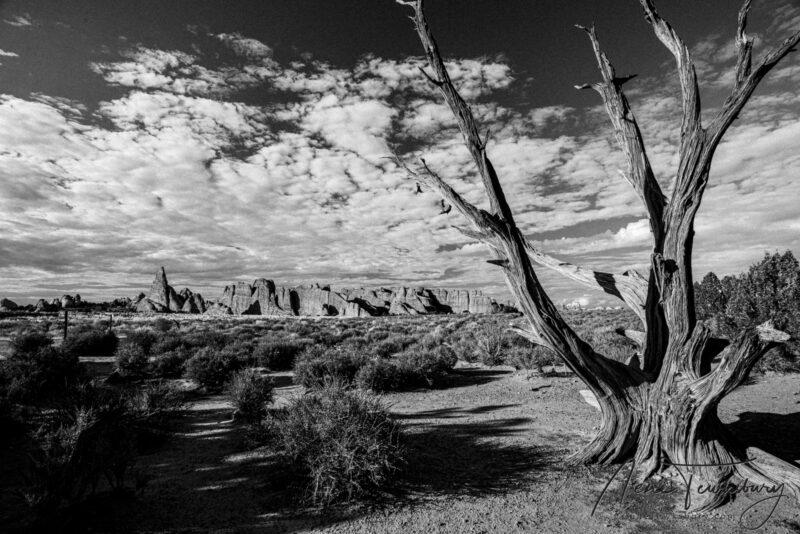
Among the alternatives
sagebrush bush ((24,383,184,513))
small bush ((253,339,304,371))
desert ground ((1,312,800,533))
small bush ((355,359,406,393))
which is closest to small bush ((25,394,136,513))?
sagebrush bush ((24,383,184,513))

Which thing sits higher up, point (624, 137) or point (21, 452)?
point (624, 137)

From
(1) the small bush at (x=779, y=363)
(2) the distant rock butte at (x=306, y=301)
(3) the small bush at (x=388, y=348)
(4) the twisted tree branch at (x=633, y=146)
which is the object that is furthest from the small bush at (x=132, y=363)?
(2) the distant rock butte at (x=306, y=301)

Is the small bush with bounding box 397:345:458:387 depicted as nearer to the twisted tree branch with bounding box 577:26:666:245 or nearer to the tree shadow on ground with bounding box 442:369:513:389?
the tree shadow on ground with bounding box 442:369:513:389

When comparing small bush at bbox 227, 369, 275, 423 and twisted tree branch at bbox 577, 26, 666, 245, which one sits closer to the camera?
twisted tree branch at bbox 577, 26, 666, 245

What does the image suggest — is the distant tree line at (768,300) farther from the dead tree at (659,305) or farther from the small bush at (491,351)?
the dead tree at (659,305)

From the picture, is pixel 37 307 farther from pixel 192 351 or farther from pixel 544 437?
pixel 544 437

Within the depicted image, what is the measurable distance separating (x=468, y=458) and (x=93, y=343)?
2143 centimetres

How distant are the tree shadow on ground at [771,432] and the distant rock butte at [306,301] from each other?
7591 centimetres

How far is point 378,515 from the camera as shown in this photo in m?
4.87

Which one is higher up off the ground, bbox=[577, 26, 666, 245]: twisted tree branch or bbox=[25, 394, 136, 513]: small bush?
bbox=[577, 26, 666, 245]: twisted tree branch

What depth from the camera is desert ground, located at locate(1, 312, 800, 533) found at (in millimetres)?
4680

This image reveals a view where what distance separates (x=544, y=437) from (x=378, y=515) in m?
4.06

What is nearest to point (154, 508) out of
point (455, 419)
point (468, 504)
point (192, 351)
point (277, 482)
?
point (277, 482)

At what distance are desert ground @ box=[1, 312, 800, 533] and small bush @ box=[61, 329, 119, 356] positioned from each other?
→ 1429 cm
